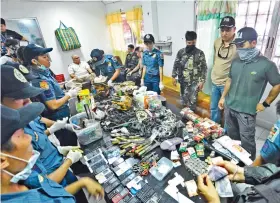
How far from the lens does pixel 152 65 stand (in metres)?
3.24

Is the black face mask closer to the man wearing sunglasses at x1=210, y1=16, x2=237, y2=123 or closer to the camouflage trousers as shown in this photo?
the man wearing sunglasses at x1=210, y1=16, x2=237, y2=123

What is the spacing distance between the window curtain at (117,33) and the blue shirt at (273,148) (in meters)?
5.73

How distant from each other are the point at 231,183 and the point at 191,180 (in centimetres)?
26

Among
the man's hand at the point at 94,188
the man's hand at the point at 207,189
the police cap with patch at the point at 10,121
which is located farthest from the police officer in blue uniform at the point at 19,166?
the man's hand at the point at 207,189

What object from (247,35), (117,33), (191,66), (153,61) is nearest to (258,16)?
(191,66)

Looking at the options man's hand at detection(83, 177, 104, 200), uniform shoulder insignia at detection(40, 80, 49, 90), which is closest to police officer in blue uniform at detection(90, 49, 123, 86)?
uniform shoulder insignia at detection(40, 80, 49, 90)

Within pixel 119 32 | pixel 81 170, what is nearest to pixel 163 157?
pixel 81 170

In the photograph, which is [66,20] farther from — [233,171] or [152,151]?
[233,171]

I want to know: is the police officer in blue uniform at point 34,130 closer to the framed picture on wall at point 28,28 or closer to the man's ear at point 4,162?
the man's ear at point 4,162

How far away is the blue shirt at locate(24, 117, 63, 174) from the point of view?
116cm

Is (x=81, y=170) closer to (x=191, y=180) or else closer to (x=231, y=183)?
(x=191, y=180)

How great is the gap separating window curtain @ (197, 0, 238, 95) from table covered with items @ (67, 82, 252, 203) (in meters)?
2.19

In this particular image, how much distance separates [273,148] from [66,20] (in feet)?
21.3

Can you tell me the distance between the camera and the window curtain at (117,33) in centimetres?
582
